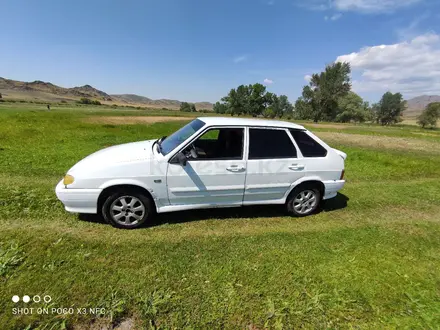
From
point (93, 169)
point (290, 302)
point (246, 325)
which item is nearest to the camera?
point (246, 325)

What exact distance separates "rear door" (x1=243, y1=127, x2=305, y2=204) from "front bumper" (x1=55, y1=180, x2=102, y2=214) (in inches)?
97.6

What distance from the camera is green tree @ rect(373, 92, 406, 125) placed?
66.2 meters

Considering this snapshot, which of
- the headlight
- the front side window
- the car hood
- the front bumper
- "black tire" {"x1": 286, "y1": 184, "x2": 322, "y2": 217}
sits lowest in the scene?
"black tire" {"x1": 286, "y1": 184, "x2": 322, "y2": 217}

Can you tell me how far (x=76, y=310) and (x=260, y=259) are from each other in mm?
2237

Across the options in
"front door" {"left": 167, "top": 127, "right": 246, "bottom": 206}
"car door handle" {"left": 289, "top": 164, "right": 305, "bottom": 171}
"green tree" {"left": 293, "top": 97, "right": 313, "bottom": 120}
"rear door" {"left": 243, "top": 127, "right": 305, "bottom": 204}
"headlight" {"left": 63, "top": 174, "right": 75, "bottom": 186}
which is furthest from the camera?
"green tree" {"left": 293, "top": 97, "right": 313, "bottom": 120}

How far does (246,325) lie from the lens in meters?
2.27

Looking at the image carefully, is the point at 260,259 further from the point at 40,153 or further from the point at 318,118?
the point at 318,118

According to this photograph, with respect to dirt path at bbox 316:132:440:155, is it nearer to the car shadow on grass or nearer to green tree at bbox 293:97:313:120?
the car shadow on grass

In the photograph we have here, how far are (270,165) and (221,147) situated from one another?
93 cm

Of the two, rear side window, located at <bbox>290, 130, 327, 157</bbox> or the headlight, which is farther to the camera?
rear side window, located at <bbox>290, 130, 327, 157</bbox>

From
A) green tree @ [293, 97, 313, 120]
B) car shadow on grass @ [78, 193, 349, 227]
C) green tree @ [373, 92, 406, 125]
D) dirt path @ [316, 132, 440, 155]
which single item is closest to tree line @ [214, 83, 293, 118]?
green tree @ [293, 97, 313, 120]

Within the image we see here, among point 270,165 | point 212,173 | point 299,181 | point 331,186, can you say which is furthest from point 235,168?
point 331,186

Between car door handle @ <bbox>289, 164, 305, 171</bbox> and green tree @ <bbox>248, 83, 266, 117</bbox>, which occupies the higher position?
green tree @ <bbox>248, 83, 266, 117</bbox>

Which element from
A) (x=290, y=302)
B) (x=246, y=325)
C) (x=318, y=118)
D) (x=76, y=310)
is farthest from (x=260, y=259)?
(x=318, y=118)
